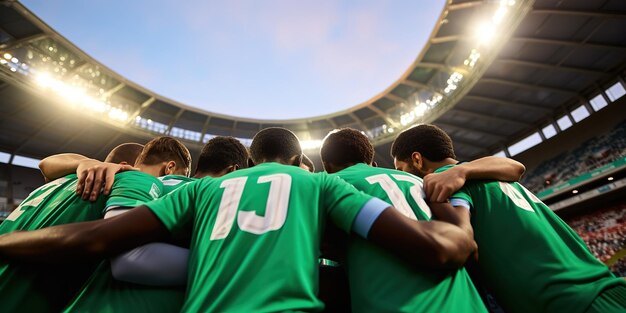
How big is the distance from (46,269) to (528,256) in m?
2.63

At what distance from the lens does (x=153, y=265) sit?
1.32 metres

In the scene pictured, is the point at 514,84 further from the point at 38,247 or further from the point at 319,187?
the point at 38,247

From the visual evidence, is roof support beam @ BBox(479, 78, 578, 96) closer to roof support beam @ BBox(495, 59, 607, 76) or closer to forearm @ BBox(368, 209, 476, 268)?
roof support beam @ BBox(495, 59, 607, 76)

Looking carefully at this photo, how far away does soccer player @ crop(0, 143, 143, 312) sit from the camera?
146cm

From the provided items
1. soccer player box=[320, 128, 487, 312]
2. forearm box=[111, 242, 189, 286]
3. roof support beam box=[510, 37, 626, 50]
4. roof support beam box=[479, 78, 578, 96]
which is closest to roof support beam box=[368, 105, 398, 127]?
roof support beam box=[479, 78, 578, 96]

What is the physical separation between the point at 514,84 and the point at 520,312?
16.4 m

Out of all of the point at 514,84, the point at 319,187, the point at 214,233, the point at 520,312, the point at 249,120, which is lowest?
the point at 520,312

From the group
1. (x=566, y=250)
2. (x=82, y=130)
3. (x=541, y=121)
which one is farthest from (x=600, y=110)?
(x=82, y=130)

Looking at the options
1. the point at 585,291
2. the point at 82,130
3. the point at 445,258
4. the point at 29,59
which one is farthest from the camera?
the point at 82,130

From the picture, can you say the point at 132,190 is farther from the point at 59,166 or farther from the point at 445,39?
the point at 445,39

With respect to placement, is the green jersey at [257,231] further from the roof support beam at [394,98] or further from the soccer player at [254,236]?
the roof support beam at [394,98]

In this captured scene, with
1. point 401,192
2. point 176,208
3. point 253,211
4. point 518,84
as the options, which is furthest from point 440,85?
point 176,208

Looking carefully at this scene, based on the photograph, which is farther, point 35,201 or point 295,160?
point 295,160

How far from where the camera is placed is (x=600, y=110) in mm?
15508
